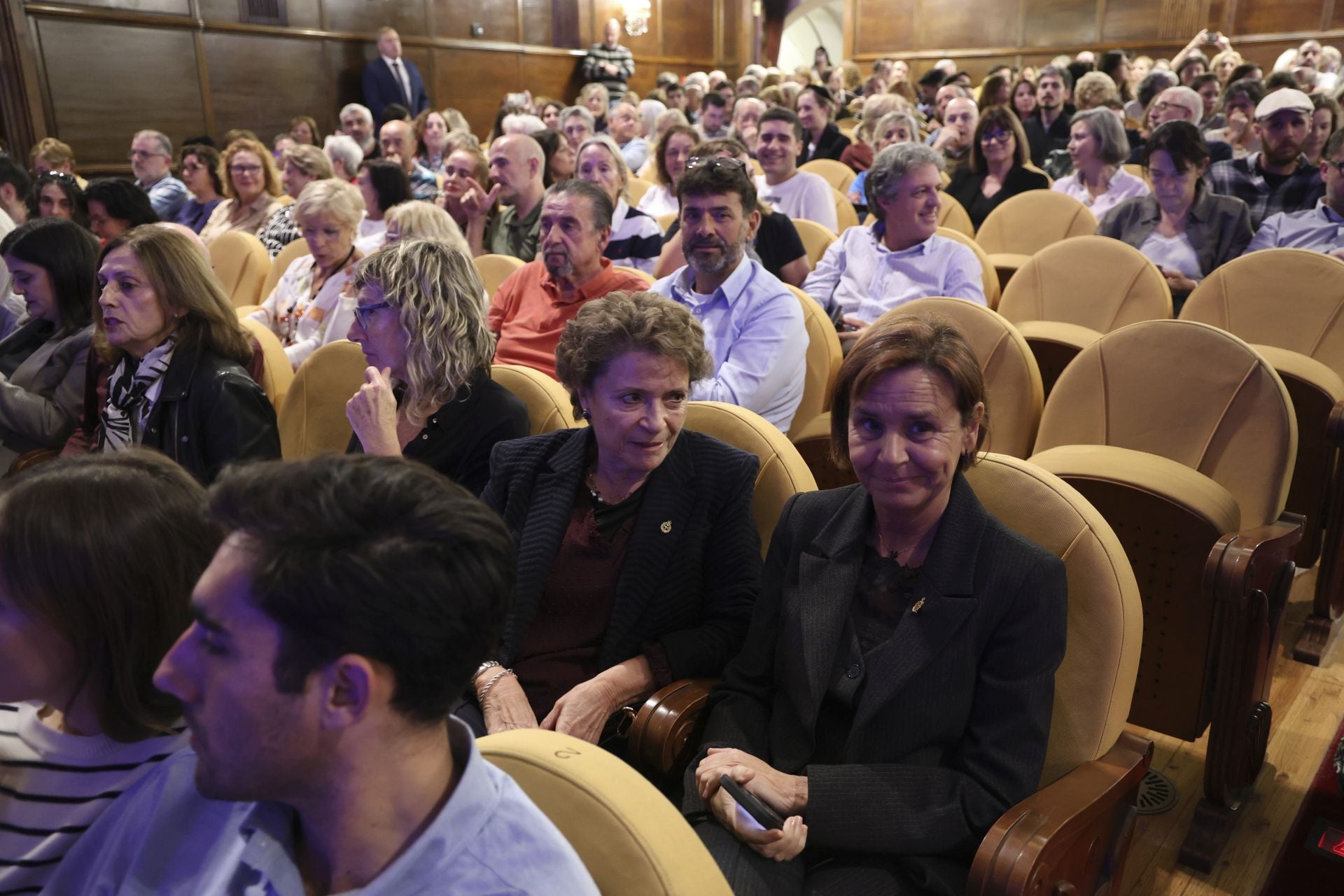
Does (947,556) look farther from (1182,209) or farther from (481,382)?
(1182,209)

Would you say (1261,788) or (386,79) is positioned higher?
(386,79)

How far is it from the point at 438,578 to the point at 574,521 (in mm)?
956

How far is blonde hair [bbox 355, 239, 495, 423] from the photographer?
2137 millimetres

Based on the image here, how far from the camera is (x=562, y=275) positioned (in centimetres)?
301

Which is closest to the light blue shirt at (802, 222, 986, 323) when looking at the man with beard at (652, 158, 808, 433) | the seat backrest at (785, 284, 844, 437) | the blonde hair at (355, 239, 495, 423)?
the seat backrest at (785, 284, 844, 437)

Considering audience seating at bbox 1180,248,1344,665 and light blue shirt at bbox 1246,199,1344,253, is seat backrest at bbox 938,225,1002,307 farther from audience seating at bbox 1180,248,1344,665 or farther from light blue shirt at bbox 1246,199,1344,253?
light blue shirt at bbox 1246,199,1344,253

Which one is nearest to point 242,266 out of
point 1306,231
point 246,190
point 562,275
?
point 246,190

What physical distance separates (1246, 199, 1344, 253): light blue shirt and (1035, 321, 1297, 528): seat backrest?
75.9 inches

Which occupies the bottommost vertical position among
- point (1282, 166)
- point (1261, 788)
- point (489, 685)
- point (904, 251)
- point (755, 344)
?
point (1261, 788)

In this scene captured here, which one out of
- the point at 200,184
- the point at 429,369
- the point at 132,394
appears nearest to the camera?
A: the point at 429,369

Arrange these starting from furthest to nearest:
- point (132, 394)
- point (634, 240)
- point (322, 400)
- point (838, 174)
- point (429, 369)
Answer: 1. point (838, 174)
2. point (634, 240)
3. point (322, 400)
4. point (132, 394)
5. point (429, 369)

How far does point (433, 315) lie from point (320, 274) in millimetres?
1711

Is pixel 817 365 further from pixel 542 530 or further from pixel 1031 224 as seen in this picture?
pixel 1031 224

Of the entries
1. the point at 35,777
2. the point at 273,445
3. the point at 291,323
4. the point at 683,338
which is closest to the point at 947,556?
the point at 683,338
